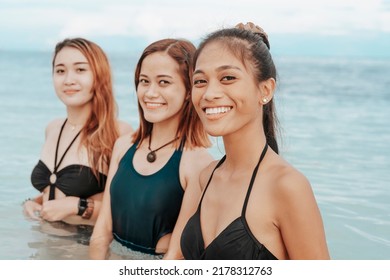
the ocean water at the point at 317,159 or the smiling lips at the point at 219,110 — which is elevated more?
the smiling lips at the point at 219,110

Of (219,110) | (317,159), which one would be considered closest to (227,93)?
(219,110)

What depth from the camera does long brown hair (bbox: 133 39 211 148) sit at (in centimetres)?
404

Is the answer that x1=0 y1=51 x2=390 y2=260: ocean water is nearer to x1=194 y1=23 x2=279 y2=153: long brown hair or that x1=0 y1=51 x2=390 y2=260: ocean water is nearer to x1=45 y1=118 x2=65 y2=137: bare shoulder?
x1=194 y1=23 x2=279 y2=153: long brown hair

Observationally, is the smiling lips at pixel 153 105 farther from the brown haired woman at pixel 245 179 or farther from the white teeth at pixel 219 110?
the white teeth at pixel 219 110

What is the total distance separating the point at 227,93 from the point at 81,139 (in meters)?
→ 2.19

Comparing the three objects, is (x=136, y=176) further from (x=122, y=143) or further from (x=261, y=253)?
(x=261, y=253)

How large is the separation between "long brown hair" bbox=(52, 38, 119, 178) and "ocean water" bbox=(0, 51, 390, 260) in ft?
1.96

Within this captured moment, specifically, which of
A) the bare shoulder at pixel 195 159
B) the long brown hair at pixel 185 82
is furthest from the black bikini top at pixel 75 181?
the bare shoulder at pixel 195 159

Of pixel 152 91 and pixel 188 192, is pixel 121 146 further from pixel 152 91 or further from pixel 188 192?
pixel 188 192

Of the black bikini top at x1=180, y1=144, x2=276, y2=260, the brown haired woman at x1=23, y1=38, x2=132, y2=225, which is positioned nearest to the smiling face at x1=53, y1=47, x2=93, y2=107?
the brown haired woman at x1=23, y1=38, x2=132, y2=225

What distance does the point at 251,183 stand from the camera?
9.83 feet

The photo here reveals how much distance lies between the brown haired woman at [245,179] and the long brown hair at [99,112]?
1748mm

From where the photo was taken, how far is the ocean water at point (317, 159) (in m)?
5.21
